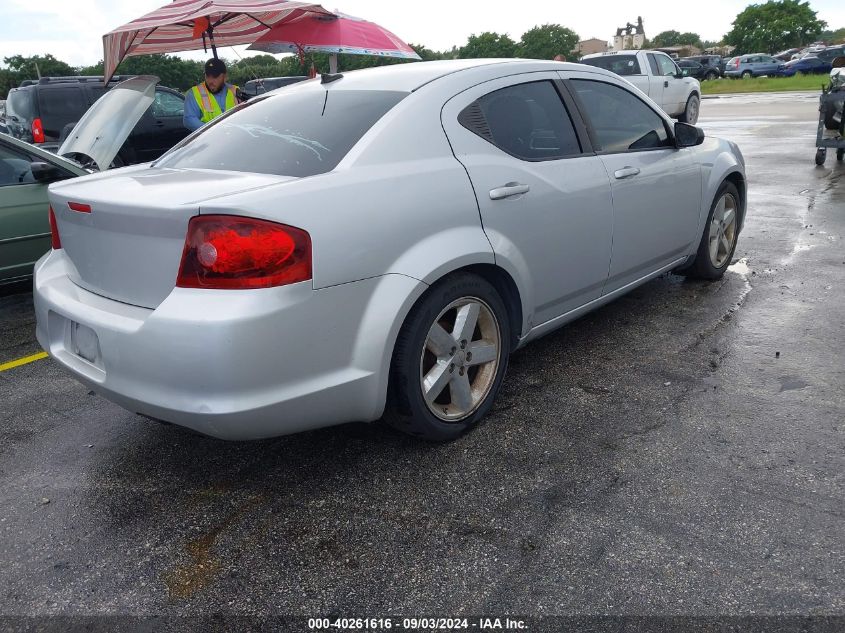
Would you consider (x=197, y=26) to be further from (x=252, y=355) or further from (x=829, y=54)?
(x=829, y=54)

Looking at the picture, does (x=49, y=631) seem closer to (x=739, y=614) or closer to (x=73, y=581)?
(x=73, y=581)

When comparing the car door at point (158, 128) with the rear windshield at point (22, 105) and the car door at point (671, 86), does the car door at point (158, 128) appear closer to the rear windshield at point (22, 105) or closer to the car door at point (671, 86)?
the rear windshield at point (22, 105)

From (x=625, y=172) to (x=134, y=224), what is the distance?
2513 millimetres

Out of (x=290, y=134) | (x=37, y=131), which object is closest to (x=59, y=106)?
(x=37, y=131)

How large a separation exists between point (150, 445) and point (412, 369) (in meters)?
1.32

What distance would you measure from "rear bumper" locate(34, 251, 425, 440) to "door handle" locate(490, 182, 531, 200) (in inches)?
24.6

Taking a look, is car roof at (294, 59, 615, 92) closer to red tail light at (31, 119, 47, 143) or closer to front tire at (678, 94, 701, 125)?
red tail light at (31, 119, 47, 143)

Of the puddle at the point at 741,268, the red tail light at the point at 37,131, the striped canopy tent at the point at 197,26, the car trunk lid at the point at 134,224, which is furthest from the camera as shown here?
the red tail light at the point at 37,131

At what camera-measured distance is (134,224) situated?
251 cm

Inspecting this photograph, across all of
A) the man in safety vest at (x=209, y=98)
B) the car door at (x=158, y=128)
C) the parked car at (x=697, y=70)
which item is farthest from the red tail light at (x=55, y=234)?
the parked car at (x=697, y=70)

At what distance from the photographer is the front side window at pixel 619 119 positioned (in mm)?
3797

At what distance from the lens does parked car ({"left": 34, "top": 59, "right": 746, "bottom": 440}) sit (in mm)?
2336

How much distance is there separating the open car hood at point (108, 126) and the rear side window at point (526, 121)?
362cm

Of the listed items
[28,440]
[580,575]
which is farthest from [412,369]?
[28,440]
